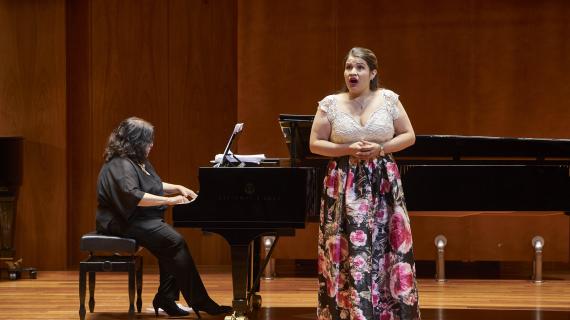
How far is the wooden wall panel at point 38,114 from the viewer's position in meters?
7.29

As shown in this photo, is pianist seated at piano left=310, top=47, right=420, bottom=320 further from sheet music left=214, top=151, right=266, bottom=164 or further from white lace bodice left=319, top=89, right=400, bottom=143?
sheet music left=214, top=151, right=266, bottom=164

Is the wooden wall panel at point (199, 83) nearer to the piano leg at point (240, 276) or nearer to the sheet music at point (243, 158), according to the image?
the sheet music at point (243, 158)

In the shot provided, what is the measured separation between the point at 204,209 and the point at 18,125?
11.5 ft

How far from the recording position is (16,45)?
7324mm

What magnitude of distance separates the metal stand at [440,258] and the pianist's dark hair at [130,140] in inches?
108

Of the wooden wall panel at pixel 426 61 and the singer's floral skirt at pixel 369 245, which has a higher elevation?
the wooden wall panel at pixel 426 61

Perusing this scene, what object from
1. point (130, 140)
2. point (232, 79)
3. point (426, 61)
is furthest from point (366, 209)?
point (232, 79)

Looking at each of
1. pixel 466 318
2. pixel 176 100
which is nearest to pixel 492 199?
pixel 466 318

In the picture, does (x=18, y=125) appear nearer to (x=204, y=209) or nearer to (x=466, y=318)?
(x=204, y=209)

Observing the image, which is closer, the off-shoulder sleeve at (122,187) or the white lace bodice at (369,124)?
the white lace bodice at (369,124)

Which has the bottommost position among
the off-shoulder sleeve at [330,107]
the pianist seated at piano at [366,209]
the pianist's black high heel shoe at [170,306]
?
the pianist's black high heel shoe at [170,306]

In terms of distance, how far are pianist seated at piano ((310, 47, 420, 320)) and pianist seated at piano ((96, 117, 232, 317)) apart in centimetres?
104

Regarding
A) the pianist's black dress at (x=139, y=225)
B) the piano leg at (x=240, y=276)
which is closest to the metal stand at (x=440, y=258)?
the pianist's black dress at (x=139, y=225)

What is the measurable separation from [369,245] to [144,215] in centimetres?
153
